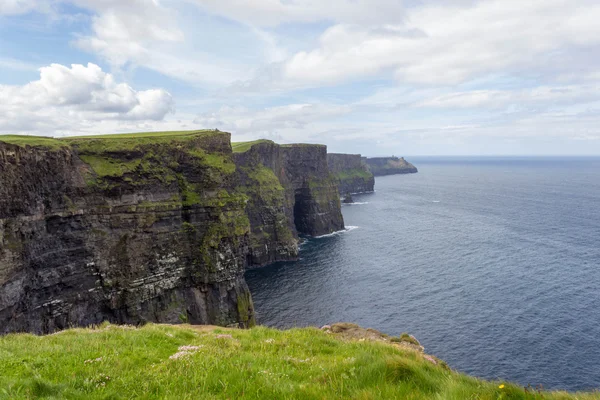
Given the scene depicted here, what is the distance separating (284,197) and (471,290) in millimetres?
57976

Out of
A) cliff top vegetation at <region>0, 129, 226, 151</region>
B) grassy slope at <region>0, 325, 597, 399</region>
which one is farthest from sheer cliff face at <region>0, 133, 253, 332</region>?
grassy slope at <region>0, 325, 597, 399</region>

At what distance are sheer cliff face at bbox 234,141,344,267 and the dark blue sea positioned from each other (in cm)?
633

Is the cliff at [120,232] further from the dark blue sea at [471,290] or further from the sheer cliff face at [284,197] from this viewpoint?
the sheer cliff face at [284,197]

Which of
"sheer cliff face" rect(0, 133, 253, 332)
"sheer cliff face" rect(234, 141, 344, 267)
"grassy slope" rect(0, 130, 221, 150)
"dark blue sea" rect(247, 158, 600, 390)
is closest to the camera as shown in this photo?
"sheer cliff face" rect(0, 133, 253, 332)

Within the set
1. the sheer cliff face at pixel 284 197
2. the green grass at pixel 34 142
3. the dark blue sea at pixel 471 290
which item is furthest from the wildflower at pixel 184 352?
the sheer cliff face at pixel 284 197

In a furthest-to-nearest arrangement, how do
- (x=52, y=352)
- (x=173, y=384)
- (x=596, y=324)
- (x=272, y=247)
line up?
(x=272, y=247) < (x=596, y=324) < (x=52, y=352) < (x=173, y=384)

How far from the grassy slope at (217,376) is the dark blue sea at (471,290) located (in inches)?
1613

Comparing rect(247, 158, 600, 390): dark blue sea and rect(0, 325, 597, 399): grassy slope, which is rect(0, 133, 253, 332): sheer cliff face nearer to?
rect(247, 158, 600, 390): dark blue sea

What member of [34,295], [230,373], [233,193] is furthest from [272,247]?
[230,373]

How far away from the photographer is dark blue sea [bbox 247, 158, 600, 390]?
47.4 metres

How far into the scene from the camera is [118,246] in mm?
46938

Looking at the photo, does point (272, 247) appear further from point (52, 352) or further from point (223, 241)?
point (52, 352)

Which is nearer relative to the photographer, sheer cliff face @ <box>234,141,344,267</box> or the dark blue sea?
the dark blue sea

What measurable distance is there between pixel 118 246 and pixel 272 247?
52045mm
